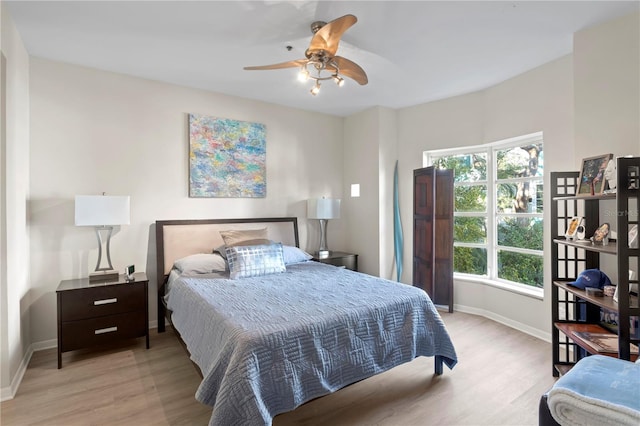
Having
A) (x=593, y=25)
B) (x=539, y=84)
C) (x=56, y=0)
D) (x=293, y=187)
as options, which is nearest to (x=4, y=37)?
(x=56, y=0)

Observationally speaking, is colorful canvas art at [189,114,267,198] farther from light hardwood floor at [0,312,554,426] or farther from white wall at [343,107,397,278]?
light hardwood floor at [0,312,554,426]

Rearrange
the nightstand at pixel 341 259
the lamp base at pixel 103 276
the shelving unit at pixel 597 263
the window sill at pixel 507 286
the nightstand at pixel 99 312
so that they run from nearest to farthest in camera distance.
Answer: the shelving unit at pixel 597 263, the nightstand at pixel 99 312, the lamp base at pixel 103 276, the window sill at pixel 507 286, the nightstand at pixel 341 259

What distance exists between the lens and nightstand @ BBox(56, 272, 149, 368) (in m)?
2.62

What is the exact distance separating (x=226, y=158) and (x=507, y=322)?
380cm

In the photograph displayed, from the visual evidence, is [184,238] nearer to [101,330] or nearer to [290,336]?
[101,330]

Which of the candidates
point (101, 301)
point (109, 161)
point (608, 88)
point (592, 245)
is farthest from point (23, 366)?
point (608, 88)

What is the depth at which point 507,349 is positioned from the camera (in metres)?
2.92

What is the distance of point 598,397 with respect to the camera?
108 centimetres

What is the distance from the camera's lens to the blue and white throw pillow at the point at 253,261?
3.00 metres

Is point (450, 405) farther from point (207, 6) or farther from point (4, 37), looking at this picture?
point (4, 37)

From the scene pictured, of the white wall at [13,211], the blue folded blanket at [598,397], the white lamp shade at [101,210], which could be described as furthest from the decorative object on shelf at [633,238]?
the white wall at [13,211]

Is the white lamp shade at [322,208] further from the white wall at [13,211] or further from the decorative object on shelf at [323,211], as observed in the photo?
the white wall at [13,211]

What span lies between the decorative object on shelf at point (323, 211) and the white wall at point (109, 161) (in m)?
0.57

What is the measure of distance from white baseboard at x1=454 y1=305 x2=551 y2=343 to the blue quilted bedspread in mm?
1429
